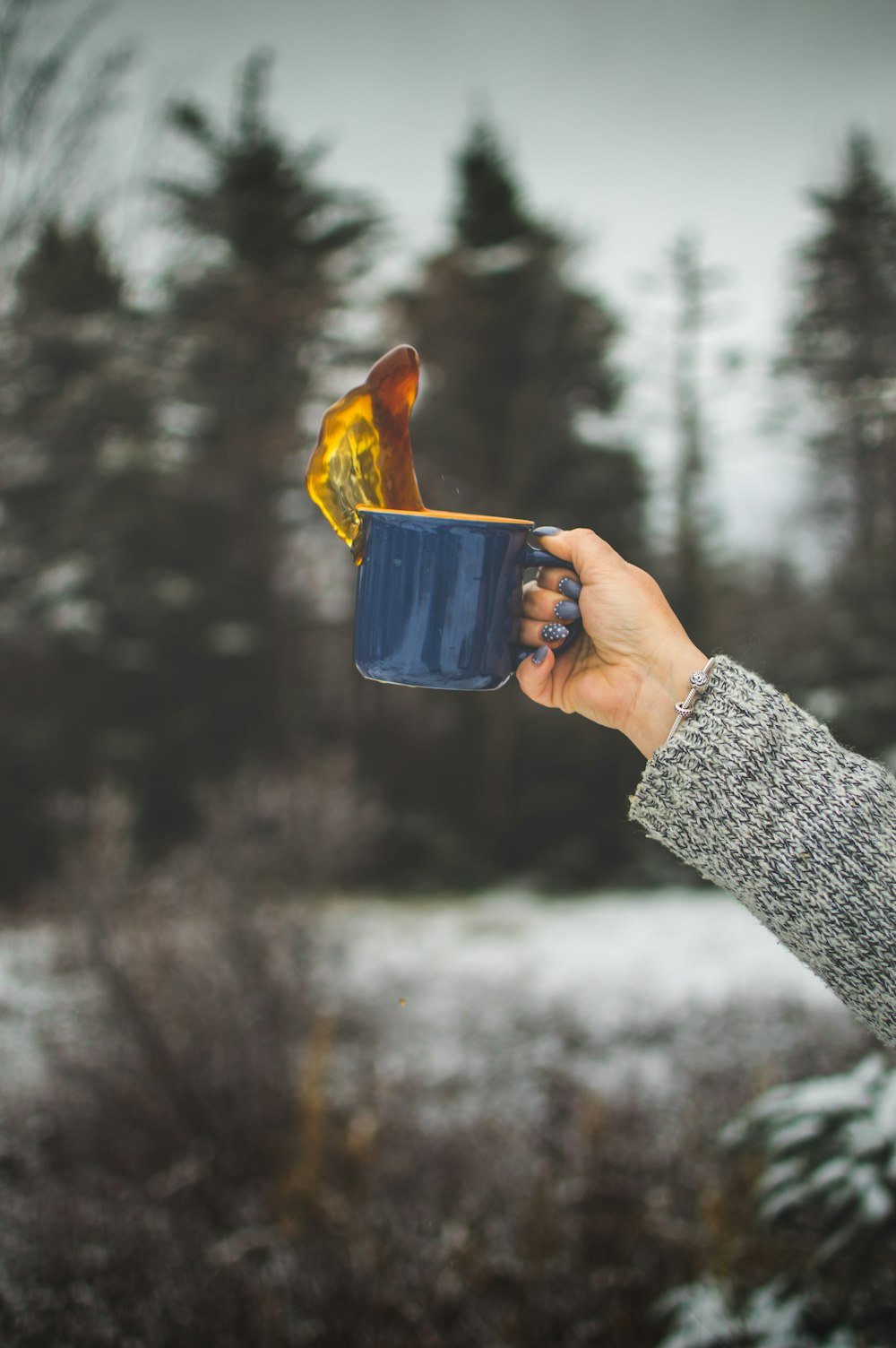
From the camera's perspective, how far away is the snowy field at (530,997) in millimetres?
4195

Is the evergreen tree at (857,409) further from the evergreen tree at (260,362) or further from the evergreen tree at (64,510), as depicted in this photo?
the evergreen tree at (64,510)

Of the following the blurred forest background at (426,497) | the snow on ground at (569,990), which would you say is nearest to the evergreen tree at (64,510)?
the blurred forest background at (426,497)

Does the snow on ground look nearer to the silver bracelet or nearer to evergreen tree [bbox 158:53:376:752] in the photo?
evergreen tree [bbox 158:53:376:752]

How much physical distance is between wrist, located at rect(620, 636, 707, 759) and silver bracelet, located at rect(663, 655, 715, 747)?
0.02 m

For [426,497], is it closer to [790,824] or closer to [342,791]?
[342,791]

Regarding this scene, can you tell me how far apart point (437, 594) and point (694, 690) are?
0.30 metres

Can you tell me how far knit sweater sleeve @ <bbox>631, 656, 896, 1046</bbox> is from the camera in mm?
879

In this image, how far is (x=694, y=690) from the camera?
3.28ft

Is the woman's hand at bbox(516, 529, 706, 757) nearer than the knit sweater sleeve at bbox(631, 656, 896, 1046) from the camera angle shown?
No

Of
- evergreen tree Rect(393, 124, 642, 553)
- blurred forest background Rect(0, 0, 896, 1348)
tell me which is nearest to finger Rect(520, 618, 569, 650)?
blurred forest background Rect(0, 0, 896, 1348)

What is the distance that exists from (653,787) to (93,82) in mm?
4386

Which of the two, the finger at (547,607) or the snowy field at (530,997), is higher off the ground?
the finger at (547,607)

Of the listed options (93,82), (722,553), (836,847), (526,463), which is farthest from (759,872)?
(722,553)

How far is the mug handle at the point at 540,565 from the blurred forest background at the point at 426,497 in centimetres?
531
